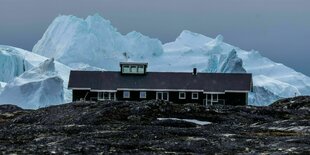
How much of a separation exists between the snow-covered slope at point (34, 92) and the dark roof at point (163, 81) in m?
22.4

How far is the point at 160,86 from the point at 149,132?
214 feet

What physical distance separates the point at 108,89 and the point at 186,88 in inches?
376

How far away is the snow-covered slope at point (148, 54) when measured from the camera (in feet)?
504

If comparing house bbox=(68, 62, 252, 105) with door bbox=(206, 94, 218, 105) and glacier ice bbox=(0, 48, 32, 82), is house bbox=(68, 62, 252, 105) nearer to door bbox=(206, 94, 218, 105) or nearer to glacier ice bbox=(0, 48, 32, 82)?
door bbox=(206, 94, 218, 105)

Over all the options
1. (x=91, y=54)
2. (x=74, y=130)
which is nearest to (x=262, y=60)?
(x=91, y=54)

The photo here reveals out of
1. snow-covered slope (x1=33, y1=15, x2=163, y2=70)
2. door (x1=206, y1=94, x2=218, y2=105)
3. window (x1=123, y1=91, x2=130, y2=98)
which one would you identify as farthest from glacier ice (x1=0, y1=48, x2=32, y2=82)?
door (x1=206, y1=94, x2=218, y2=105)

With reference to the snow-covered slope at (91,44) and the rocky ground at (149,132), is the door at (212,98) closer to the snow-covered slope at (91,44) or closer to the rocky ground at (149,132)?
the rocky ground at (149,132)

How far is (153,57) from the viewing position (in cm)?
17888

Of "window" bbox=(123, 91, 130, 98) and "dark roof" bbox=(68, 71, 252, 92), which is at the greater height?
"dark roof" bbox=(68, 71, 252, 92)

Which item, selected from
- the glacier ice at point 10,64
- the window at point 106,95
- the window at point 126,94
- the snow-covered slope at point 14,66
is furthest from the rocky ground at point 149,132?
the glacier ice at point 10,64

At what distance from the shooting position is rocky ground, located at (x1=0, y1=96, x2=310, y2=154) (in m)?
18.6

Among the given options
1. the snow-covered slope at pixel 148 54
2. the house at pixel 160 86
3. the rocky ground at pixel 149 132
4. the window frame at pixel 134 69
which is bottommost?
the rocky ground at pixel 149 132

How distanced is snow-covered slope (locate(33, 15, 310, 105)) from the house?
135 ft

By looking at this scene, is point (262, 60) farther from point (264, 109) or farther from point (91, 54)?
point (264, 109)
